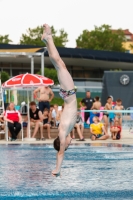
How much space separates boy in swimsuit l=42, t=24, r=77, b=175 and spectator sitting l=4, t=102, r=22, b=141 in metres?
10.8

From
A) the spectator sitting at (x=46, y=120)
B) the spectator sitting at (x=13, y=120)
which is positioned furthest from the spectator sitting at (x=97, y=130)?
the spectator sitting at (x=13, y=120)

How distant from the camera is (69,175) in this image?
8.45 meters

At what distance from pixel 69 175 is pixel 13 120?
31.5ft

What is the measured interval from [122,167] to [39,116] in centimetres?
873

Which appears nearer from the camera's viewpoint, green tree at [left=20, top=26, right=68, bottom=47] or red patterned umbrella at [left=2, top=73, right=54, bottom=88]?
red patterned umbrella at [left=2, top=73, right=54, bottom=88]

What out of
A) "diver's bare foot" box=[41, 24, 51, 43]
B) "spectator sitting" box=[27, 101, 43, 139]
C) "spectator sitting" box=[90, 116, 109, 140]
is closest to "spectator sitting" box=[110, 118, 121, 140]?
"spectator sitting" box=[90, 116, 109, 140]

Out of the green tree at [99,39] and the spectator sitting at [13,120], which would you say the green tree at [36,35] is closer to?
the green tree at [99,39]

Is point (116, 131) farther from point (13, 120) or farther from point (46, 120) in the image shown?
point (13, 120)

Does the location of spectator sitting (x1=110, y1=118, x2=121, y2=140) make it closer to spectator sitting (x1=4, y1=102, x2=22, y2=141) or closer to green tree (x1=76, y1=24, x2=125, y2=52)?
spectator sitting (x1=4, y1=102, x2=22, y2=141)

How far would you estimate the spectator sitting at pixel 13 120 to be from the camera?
17.8m

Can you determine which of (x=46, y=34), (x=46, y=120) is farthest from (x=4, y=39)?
(x=46, y=34)

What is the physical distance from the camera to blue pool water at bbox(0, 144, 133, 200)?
21.5ft

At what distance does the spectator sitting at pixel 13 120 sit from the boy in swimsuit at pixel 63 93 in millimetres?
10810

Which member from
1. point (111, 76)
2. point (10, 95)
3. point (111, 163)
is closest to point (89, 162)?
point (111, 163)
